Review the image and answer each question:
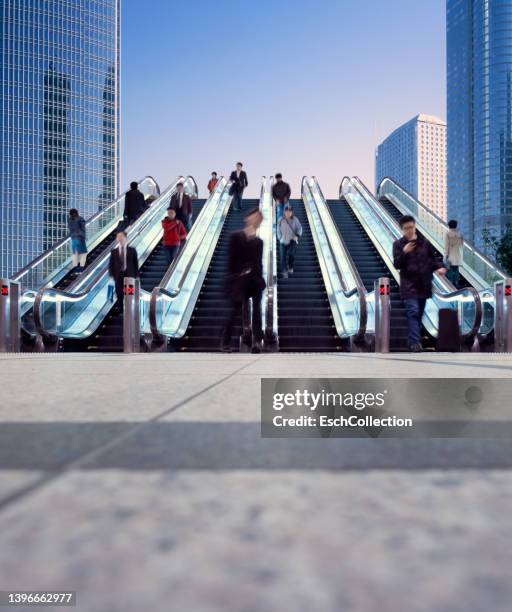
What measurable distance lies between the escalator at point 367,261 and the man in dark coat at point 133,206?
17.0ft

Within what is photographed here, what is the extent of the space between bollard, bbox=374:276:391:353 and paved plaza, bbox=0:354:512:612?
762 cm

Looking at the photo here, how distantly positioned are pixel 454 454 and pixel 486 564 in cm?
65

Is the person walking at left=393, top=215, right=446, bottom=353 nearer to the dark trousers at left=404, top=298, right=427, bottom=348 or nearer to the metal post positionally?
the dark trousers at left=404, top=298, right=427, bottom=348

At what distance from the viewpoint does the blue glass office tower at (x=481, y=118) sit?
4739 inches

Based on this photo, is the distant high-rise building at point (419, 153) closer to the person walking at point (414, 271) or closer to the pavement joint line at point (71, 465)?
the person walking at point (414, 271)

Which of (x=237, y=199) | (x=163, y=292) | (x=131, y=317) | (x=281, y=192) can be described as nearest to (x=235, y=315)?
(x=131, y=317)

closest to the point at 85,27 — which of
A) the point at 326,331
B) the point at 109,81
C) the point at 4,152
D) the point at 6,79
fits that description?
the point at 109,81

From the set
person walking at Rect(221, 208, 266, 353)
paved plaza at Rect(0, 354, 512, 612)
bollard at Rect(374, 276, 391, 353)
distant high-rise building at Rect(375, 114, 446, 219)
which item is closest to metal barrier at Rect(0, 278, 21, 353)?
person walking at Rect(221, 208, 266, 353)

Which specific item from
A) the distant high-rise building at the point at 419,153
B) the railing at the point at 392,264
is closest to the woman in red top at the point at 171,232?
the railing at the point at 392,264

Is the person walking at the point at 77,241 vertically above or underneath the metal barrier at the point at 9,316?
above

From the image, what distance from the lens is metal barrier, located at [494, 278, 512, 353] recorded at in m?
9.11

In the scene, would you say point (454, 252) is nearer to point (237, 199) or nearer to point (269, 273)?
point (269, 273)

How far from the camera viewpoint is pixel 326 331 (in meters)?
10.5

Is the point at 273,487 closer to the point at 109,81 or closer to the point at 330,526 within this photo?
the point at 330,526
